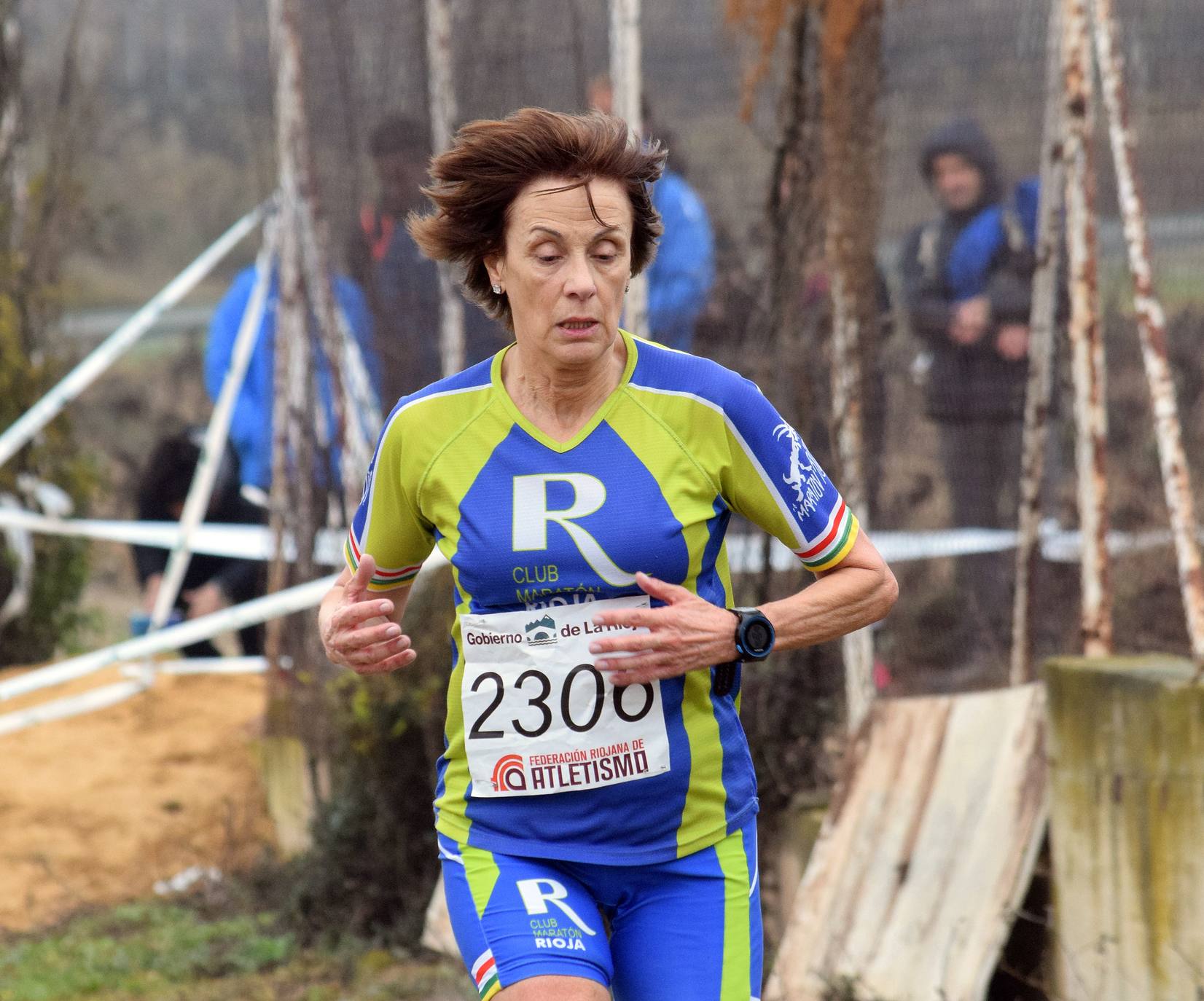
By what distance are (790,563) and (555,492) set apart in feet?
8.70

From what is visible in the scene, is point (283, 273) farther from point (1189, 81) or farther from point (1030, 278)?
point (1189, 81)

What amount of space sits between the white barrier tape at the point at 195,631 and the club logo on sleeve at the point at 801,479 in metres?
3.97

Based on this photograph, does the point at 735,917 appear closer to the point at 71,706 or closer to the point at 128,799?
the point at 128,799

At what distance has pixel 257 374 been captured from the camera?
8438 millimetres

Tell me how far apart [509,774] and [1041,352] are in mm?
3034

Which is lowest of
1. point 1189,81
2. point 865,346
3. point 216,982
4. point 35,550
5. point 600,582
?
point 216,982

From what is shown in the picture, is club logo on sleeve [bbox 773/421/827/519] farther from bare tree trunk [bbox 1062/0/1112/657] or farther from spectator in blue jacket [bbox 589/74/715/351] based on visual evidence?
spectator in blue jacket [bbox 589/74/715/351]

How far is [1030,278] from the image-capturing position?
18.5 feet

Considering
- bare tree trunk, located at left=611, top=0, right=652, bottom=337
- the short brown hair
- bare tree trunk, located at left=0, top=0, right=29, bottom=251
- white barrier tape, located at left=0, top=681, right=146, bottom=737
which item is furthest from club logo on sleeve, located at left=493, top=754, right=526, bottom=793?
bare tree trunk, located at left=0, top=0, right=29, bottom=251

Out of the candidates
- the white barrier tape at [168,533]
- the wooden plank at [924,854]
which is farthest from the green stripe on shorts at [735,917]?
the white barrier tape at [168,533]

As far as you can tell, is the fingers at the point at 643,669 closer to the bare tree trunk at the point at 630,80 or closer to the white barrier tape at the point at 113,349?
the bare tree trunk at the point at 630,80

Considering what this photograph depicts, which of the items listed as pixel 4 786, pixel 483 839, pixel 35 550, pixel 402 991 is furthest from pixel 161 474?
pixel 483 839

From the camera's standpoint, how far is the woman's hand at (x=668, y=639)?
2.85 metres

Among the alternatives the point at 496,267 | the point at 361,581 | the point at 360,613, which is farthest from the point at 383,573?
the point at 496,267
